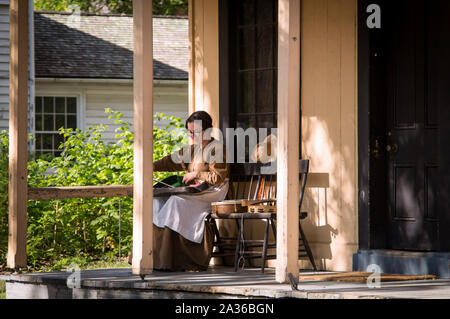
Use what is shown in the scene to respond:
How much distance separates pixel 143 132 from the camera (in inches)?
271

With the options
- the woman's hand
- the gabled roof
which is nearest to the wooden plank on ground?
the woman's hand

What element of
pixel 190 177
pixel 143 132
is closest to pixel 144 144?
pixel 143 132

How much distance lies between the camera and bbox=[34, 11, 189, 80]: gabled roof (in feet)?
54.5

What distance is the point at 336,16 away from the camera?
8.04 m

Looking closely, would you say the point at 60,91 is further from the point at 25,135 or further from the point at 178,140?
the point at 25,135

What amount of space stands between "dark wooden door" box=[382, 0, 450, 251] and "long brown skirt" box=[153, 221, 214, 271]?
164 cm

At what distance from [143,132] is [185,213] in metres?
1.33

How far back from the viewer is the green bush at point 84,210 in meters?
11.2

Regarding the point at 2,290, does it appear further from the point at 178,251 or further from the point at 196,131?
the point at 196,131

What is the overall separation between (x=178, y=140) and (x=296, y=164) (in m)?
5.64

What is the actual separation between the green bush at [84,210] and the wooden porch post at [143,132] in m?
4.28

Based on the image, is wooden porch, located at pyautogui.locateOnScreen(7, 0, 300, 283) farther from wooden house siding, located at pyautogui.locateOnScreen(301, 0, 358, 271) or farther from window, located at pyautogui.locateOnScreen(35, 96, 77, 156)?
window, located at pyautogui.locateOnScreen(35, 96, 77, 156)

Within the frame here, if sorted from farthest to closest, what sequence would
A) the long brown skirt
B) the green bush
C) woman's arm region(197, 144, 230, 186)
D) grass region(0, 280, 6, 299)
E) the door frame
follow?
the green bush → grass region(0, 280, 6, 299) → woman's arm region(197, 144, 230, 186) → the long brown skirt → the door frame
